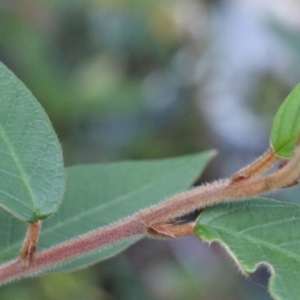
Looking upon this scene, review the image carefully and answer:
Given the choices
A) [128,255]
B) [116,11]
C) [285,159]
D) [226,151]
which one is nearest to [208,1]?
[116,11]

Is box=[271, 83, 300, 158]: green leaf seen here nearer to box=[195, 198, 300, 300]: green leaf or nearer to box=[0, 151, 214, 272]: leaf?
box=[195, 198, 300, 300]: green leaf

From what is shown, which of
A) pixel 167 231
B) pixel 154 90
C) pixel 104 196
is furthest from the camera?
pixel 154 90

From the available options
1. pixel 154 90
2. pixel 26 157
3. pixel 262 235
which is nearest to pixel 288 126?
pixel 262 235

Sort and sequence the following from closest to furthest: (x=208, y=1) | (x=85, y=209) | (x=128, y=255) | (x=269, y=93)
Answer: (x=85, y=209), (x=128, y=255), (x=269, y=93), (x=208, y=1)

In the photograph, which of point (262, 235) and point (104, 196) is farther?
point (104, 196)

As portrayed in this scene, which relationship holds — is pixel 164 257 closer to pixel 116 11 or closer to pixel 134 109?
pixel 134 109

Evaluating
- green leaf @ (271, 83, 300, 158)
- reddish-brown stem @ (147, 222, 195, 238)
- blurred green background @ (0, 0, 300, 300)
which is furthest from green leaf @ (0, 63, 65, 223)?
blurred green background @ (0, 0, 300, 300)

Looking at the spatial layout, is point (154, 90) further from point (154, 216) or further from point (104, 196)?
point (154, 216)
